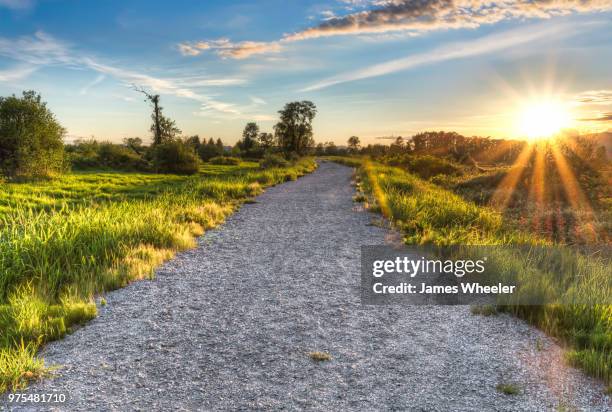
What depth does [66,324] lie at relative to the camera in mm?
Answer: 4801

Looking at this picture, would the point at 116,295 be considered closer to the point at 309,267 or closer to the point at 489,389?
the point at 309,267

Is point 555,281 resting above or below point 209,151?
below

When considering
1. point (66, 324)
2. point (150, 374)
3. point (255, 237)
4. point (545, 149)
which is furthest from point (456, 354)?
point (545, 149)

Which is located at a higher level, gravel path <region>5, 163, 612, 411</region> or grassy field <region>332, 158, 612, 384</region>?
grassy field <region>332, 158, 612, 384</region>

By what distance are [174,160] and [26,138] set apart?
1178 centimetres

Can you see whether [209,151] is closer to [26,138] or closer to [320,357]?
[26,138]

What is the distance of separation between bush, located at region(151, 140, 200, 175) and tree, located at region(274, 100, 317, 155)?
39.3 metres

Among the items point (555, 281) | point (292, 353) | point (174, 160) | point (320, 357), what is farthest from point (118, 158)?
point (555, 281)

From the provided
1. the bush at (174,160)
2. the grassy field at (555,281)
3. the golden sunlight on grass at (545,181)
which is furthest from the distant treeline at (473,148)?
the bush at (174,160)

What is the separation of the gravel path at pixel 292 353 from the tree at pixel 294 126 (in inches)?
2679

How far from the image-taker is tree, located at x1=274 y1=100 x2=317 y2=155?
239ft

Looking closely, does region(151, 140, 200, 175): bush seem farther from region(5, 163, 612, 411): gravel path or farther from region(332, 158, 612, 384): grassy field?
region(5, 163, 612, 411): gravel path

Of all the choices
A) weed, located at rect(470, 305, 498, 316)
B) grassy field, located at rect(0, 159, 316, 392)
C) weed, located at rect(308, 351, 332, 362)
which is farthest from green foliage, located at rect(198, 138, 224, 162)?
weed, located at rect(308, 351, 332, 362)

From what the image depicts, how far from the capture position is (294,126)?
74.0 meters
